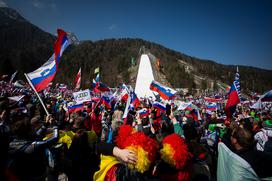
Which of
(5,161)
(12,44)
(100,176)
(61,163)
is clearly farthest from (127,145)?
(12,44)

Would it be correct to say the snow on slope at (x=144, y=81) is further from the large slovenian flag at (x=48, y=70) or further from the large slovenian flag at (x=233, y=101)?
the large slovenian flag at (x=48, y=70)

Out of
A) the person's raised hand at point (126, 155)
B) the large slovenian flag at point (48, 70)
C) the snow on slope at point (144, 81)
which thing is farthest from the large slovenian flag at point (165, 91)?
the snow on slope at point (144, 81)

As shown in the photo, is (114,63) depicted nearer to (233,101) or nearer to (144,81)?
(144,81)

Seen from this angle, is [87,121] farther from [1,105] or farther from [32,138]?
[32,138]

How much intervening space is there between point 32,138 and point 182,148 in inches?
98.9

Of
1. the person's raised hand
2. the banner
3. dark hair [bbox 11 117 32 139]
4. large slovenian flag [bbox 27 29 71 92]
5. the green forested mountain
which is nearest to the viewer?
the person's raised hand

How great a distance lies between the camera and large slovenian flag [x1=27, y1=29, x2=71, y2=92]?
4773mm

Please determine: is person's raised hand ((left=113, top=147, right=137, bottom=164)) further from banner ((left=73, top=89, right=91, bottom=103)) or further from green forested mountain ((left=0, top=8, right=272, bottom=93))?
green forested mountain ((left=0, top=8, right=272, bottom=93))

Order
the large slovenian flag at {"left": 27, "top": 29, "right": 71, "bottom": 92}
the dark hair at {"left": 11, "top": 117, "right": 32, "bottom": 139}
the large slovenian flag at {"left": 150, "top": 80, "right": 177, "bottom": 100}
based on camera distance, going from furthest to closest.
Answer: the large slovenian flag at {"left": 150, "top": 80, "right": 177, "bottom": 100} → the large slovenian flag at {"left": 27, "top": 29, "right": 71, "bottom": 92} → the dark hair at {"left": 11, "top": 117, "right": 32, "bottom": 139}

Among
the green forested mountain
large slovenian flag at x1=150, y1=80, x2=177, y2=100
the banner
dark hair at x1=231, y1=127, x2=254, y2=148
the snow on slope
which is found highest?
the green forested mountain

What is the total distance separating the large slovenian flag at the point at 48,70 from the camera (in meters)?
4.77

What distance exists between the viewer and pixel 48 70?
514 centimetres


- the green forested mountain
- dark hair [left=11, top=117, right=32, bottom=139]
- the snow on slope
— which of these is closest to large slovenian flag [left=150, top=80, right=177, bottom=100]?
dark hair [left=11, top=117, right=32, bottom=139]

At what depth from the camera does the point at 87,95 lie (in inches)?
371
